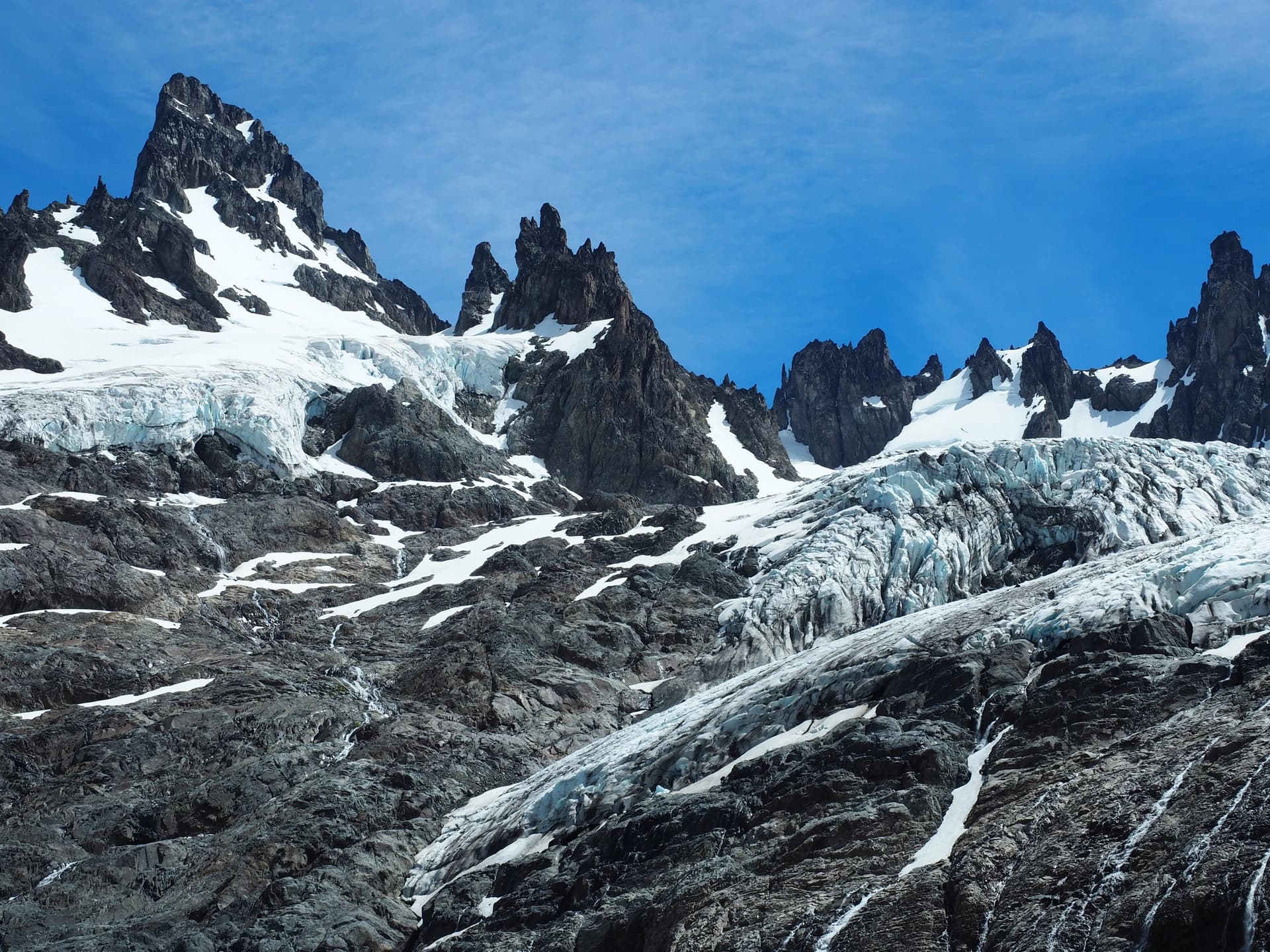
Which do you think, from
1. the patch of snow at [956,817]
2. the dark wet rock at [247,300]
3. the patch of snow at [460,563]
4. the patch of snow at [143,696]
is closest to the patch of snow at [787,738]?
the patch of snow at [956,817]

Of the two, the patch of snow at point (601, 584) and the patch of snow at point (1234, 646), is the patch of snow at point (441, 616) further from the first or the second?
the patch of snow at point (1234, 646)

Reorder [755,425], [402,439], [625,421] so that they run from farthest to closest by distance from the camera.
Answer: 1. [755,425]
2. [625,421]
3. [402,439]

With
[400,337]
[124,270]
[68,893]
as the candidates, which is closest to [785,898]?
[68,893]

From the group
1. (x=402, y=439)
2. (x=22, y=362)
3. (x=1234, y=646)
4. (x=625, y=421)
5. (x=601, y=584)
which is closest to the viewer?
(x=1234, y=646)

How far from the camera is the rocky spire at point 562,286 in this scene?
568 ft

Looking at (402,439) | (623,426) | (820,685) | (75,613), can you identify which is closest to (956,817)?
(820,685)

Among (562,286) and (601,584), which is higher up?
(562,286)

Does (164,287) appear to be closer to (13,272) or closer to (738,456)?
(13,272)

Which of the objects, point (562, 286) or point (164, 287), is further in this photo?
point (562, 286)

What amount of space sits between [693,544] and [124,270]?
10062 cm

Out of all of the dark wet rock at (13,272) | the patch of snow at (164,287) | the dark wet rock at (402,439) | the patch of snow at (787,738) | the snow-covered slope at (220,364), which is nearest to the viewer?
the patch of snow at (787,738)

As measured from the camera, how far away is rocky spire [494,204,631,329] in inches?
6816

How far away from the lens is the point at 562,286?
176 m

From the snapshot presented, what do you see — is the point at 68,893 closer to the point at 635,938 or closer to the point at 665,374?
the point at 635,938
